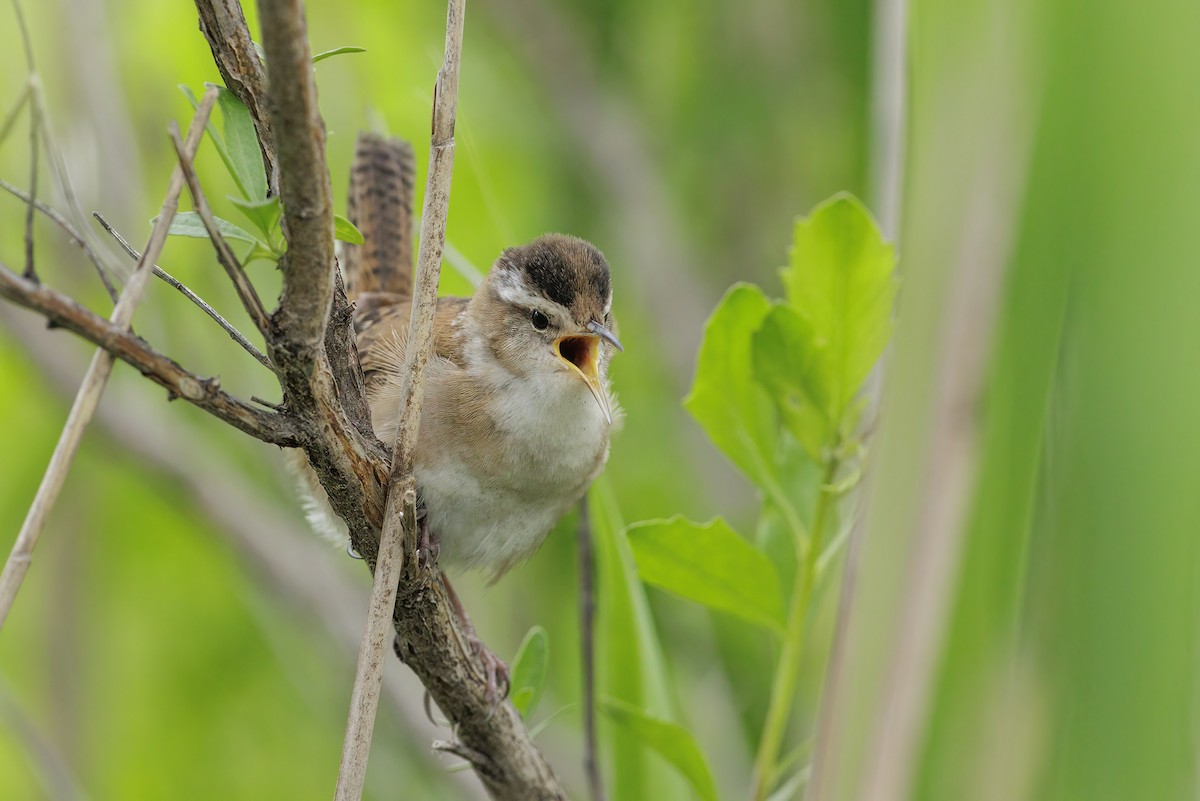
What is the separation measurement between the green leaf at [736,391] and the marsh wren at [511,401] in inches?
12.8

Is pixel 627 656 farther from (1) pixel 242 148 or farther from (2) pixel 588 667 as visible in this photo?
(1) pixel 242 148

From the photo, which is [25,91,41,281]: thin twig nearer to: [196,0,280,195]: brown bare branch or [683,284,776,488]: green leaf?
[196,0,280,195]: brown bare branch

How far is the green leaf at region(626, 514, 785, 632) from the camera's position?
61.9 inches

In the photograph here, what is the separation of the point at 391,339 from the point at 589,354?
0.35m

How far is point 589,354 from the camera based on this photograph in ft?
7.26

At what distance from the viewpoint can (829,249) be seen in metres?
1.58

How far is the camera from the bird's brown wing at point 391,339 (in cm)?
212

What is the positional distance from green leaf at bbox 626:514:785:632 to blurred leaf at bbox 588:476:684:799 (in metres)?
0.17

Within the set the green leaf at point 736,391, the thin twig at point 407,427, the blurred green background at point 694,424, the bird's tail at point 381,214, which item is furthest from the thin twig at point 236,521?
the thin twig at point 407,427

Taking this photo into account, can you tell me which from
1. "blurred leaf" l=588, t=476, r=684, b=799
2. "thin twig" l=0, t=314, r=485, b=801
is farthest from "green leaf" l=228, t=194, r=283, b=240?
"thin twig" l=0, t=314, r=485, b=801

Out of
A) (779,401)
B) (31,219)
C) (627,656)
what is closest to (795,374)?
(779,401)

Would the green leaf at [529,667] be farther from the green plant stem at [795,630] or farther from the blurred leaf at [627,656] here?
the green plant stem at [795,630]

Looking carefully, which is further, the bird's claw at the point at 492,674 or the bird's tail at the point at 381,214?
the bird's tail at the point at 381,214

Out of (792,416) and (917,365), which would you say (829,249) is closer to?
(792,416)
